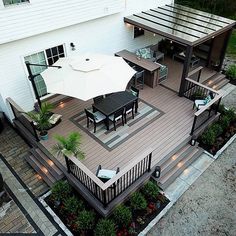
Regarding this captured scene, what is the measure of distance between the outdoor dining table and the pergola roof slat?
317 cm

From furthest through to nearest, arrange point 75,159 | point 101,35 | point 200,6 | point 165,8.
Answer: point 200,6
point 165,8
point 101,35
point 75,159

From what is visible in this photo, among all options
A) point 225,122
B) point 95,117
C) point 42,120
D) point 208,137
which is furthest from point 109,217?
point 225,122

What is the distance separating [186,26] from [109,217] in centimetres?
872

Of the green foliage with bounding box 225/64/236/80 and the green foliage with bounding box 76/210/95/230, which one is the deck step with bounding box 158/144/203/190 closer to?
the green foliage with bounding box 76/210/95/230

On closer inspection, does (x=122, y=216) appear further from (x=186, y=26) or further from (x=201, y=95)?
(x=186, y=26)

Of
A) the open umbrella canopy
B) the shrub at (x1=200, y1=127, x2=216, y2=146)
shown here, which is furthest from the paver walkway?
the shrub at (x1=200, y1=127, x2=216, y2=146)

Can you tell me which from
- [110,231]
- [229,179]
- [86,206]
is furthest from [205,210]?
[86,206]

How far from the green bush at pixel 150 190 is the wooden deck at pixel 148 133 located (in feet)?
2.41

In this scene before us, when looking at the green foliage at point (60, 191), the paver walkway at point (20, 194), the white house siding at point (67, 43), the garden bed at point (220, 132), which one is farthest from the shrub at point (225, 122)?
the paver walkway at point (20, 194)

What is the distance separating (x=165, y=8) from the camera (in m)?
13.4

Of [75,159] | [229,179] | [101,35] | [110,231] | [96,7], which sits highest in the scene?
[96,7]

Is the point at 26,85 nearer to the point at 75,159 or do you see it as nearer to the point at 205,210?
the point at 75,159

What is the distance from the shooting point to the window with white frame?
32.1 feet

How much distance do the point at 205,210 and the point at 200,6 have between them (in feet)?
55.4
